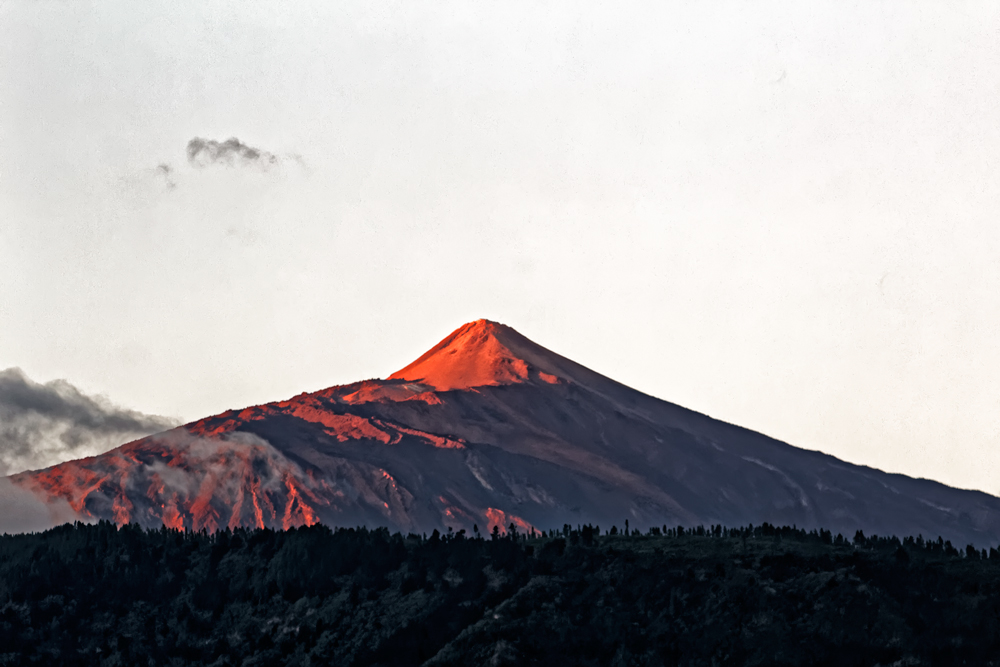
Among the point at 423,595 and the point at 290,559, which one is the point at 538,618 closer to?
the point at 423,595

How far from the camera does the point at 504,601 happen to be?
78.8 metres

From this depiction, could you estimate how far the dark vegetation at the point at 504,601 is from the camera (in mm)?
71188

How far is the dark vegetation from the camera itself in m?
71.2

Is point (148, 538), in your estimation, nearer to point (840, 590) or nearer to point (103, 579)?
point (103, 579)

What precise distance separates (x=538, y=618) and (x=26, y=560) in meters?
41.6

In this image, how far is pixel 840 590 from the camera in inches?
2904

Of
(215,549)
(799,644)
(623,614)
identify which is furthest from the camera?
(215,549)

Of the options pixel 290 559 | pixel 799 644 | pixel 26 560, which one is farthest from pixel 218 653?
pixel 799 644

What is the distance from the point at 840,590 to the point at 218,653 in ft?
119

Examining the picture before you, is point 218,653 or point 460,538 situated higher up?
point 460,538

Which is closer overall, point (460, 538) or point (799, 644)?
point (799, 644)

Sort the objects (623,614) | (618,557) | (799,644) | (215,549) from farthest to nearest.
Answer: (215,549) → (618,557) → (623,614) → (799,644)

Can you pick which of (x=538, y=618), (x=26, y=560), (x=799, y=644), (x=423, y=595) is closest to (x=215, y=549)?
(x=26, y=560)

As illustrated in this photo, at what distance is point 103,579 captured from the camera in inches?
3698
